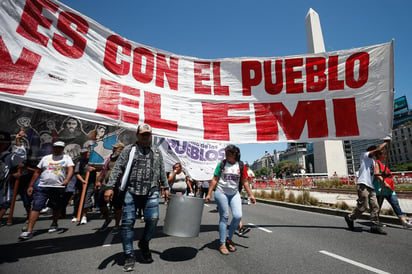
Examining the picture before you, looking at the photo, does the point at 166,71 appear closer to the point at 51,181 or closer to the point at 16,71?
the point at 16,71

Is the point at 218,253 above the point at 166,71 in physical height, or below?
below

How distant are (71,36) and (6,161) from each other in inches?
105

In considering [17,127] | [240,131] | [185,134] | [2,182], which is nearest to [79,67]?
[185,134]

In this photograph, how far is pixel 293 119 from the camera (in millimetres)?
4535

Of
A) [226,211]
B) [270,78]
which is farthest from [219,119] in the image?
[226,211]

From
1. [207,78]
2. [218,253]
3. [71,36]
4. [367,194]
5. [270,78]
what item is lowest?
[218,253]

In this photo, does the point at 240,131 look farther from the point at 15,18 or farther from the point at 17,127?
the point at 17,127

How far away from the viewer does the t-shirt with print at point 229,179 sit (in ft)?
12.9

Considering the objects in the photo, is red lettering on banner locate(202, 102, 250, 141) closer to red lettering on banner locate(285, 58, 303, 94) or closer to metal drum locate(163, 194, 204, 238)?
red lettering on banner locate(285, 58, 303, 94)

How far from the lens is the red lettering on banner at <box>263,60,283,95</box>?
183 inches

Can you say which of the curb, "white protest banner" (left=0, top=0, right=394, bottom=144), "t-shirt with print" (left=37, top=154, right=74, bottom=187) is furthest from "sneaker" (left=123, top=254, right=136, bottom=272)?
the curb

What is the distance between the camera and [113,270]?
2.96 metres

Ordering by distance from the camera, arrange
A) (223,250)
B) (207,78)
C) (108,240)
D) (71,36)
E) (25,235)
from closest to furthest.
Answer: (71,36)
(223,250)
(25,235)
(108,240)
(207,78)

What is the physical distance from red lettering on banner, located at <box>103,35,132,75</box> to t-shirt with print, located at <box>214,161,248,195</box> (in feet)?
7.73
